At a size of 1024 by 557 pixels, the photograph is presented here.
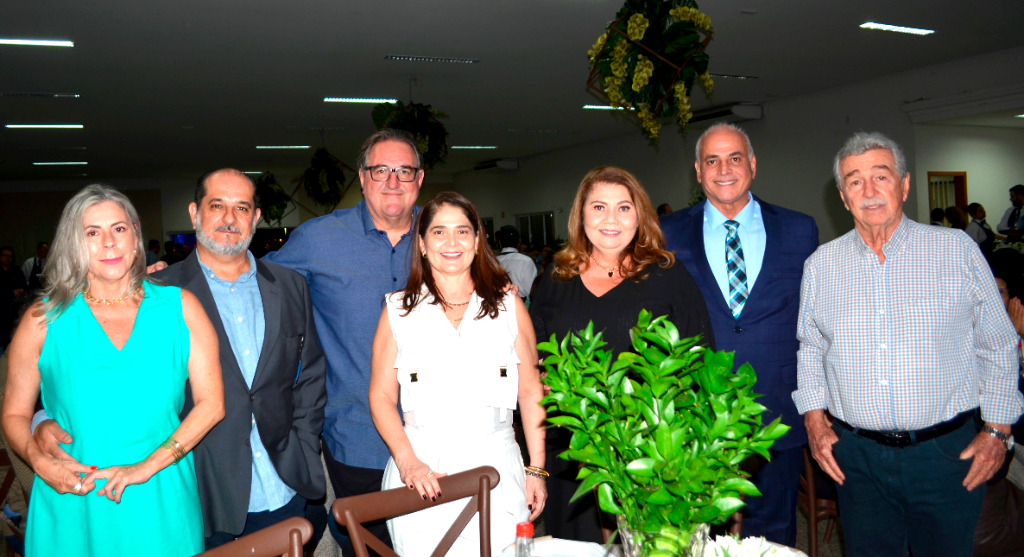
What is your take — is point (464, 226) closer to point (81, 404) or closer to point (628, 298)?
point (628, 298)

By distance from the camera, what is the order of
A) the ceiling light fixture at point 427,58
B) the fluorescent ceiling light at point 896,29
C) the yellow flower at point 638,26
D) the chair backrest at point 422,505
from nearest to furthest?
the chair backrest at point 422,505 → the yellow flower at point 638,26 → the fluorescent ceiling light at point 896,29 → the ceiling light fixture at point 427,58

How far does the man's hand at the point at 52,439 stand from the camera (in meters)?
2.02

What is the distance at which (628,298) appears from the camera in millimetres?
2512

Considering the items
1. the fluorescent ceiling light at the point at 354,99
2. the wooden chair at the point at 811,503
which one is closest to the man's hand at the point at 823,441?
the wooden chair at the point at 811,503

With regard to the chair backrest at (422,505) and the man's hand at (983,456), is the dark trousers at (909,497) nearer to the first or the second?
the man's hand at (983,456)

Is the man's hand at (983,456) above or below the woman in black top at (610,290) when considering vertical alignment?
below

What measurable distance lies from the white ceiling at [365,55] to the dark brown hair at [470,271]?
4485 mm

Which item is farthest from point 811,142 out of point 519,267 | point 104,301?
point 104,301

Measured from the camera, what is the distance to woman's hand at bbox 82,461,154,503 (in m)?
1.96

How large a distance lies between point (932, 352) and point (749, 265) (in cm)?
77

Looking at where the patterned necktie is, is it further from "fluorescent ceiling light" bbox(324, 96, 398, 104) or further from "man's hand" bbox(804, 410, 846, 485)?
"fluorescent ceiling light" bbox(324, 96, 398, 104)

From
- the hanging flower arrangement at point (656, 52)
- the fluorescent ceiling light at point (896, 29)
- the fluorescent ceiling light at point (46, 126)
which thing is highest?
the fluorescent ceiling light at point (46, 126)

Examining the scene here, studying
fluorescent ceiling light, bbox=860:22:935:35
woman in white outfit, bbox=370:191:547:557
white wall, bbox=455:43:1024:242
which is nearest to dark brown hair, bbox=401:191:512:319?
woman in white outfit, bbox=370:191:547:557

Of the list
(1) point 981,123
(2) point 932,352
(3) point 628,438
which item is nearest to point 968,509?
(2) point 932,352
